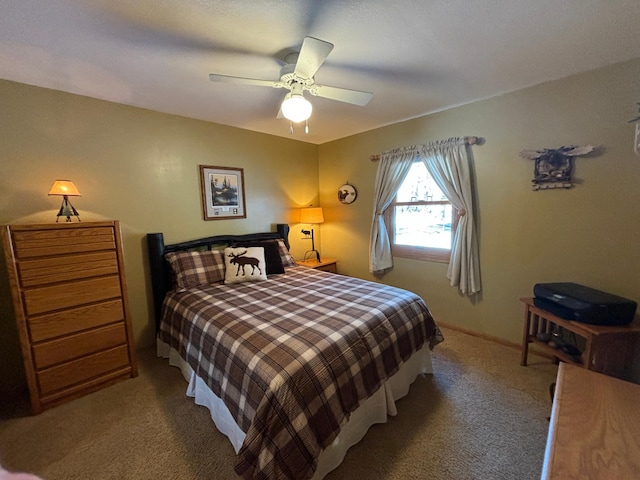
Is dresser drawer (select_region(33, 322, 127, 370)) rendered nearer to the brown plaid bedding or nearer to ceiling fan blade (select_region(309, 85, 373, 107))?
the brown plaid bedding

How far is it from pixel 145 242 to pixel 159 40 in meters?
1.83

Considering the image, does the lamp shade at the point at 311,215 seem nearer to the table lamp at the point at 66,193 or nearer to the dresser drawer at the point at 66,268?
the dresser drawer at the point at 66,268

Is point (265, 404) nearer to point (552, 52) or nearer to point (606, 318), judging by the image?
point (606, 318)

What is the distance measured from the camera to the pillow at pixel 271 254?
294 centimetres

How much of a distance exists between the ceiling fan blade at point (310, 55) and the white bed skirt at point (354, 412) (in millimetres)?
2002

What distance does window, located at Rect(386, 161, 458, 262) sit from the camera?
2.99 meters

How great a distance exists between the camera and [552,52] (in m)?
1.77

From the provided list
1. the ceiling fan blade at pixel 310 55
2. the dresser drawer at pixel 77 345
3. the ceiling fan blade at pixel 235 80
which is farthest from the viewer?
the dresser drawer at pixel 77 345

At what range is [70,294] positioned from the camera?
1.94 m

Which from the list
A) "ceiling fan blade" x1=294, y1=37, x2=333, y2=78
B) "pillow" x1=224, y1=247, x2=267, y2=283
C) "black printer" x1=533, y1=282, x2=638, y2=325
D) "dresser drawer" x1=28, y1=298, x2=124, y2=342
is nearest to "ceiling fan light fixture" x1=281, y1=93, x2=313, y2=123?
"ceiling fan blade" x1=294, y1=37, x2=333, y2=78

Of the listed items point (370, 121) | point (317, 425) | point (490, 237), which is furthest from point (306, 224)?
point (317, 425)

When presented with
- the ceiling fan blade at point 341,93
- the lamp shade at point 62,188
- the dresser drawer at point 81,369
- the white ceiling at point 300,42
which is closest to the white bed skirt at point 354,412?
the dresser drawer at point 81,369

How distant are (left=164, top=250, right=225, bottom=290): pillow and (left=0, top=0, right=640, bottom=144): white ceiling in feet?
4.84

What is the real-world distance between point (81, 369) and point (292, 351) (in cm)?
184
